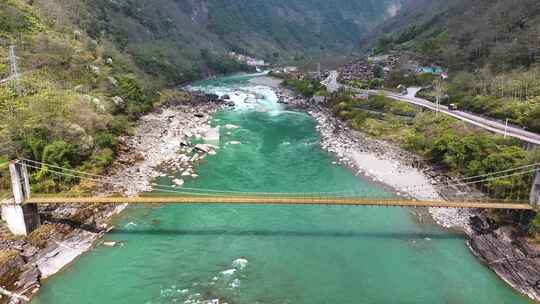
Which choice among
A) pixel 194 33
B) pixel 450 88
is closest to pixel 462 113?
pixel 450 88

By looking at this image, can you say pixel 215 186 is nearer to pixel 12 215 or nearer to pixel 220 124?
pixel 12 215

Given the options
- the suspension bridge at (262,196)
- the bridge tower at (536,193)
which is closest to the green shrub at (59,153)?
the suspension bridge at (262,196)

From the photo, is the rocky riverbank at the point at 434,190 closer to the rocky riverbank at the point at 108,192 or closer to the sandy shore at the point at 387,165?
the sandy shore at the point at 387,165

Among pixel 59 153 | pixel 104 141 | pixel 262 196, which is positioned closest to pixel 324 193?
pixel 262 196

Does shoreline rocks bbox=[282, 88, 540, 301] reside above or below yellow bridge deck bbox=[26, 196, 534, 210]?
below

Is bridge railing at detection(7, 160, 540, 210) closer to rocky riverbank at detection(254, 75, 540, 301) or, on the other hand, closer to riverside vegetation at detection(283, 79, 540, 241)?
riverside vegetation at detection(283, 79, 540, 241)

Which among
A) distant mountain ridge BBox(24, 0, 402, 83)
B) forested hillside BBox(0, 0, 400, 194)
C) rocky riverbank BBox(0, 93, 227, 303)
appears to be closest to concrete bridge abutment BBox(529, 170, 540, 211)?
rocky riverbank BBox(0, 93, 227, 303)
